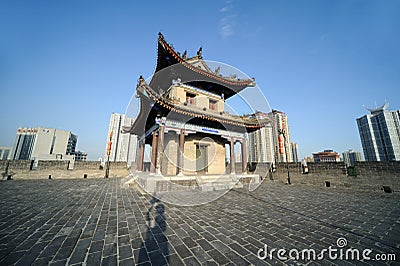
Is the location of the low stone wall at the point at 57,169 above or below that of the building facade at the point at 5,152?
below

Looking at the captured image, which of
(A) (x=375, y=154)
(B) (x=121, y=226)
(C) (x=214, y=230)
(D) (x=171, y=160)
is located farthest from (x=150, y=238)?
(A) (x=375, y=154)

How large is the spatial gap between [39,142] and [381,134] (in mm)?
122356

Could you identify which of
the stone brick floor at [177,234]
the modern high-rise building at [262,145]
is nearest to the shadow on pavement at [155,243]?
the stone brick floor at [177,234]

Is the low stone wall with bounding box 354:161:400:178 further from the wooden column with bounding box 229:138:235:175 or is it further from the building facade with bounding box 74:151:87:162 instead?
the building facade with bounding box 74:151:87:162

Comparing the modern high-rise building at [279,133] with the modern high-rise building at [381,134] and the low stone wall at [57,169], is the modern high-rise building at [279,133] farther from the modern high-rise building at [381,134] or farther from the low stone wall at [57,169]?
the modern high-rise building at [381,134]

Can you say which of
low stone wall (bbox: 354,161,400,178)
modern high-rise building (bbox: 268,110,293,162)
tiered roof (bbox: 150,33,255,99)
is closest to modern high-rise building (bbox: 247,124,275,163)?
modern high-rise building (bbox: 268,110,293,162)

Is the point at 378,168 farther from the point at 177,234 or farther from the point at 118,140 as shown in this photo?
the point at 118,140

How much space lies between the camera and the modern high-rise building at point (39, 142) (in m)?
58.2

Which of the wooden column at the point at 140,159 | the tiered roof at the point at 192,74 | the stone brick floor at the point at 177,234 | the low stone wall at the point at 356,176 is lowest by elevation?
the stone brick floor at the point at 177,234

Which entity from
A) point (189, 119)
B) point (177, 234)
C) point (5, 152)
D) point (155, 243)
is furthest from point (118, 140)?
point (5, 152)

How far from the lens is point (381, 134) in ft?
151

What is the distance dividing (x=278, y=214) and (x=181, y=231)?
3.34 meters

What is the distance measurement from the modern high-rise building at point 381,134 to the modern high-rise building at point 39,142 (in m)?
105

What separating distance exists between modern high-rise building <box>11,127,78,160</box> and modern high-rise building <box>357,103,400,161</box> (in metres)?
105
